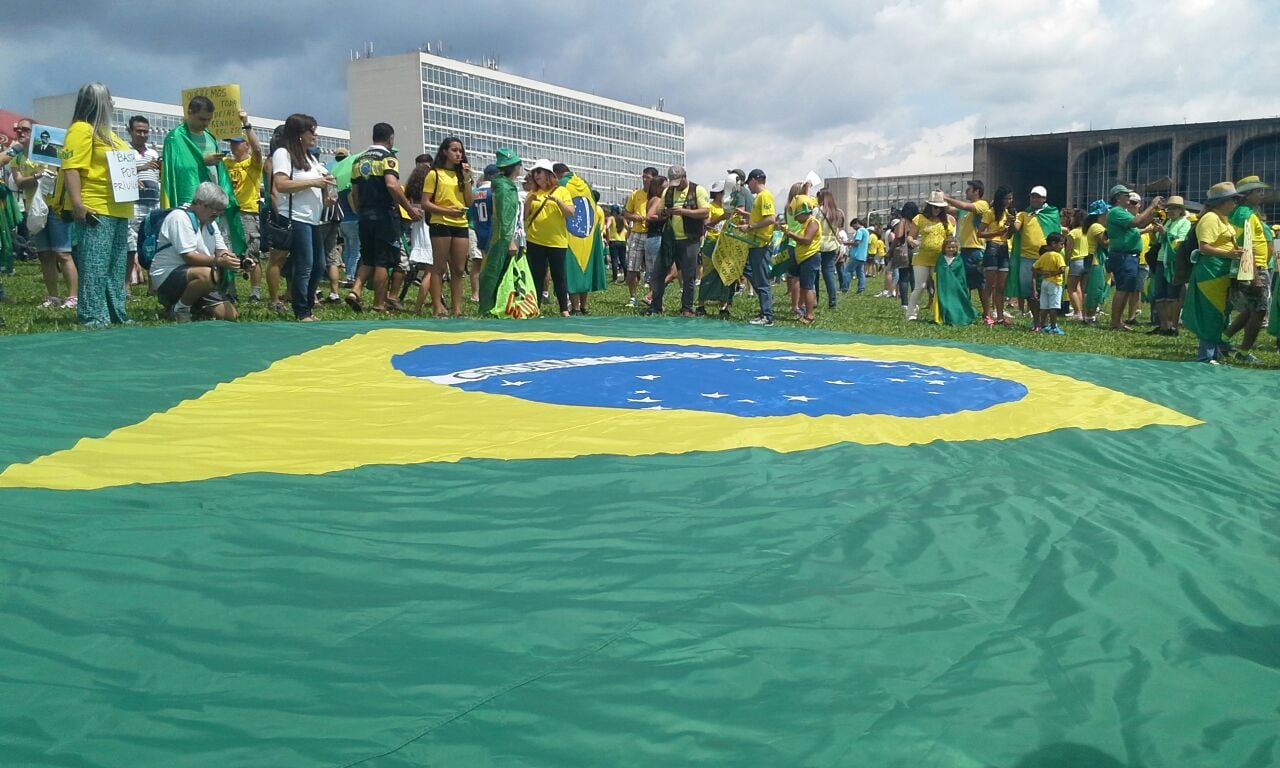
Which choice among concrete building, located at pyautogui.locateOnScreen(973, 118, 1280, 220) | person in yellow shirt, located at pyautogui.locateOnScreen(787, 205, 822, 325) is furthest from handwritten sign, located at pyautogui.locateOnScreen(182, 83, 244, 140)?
concrete building, located at pyautogui.locateOnScreen(973, 118, 1280, 220)

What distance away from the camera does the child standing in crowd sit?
429 inches

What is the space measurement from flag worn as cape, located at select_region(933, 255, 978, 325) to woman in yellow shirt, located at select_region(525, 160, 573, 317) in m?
4.58

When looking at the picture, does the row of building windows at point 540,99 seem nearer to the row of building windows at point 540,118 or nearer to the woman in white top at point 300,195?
the row of building windows at point 540,118

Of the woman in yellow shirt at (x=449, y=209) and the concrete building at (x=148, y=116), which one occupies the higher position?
the concrete building at (x=148, y=116)

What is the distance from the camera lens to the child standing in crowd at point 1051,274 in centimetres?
1089

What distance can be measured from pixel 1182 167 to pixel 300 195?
56.6 metres

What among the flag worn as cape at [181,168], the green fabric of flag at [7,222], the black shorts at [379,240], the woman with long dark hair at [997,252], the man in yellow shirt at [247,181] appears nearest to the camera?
the flag worn as cape at [181,168]

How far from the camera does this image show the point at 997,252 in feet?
38.9

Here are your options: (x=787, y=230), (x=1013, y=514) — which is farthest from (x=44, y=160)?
(x=1013, y=514)

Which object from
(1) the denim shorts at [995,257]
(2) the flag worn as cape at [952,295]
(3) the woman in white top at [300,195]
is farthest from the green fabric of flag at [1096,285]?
(3) the woman in white top at [300,195]

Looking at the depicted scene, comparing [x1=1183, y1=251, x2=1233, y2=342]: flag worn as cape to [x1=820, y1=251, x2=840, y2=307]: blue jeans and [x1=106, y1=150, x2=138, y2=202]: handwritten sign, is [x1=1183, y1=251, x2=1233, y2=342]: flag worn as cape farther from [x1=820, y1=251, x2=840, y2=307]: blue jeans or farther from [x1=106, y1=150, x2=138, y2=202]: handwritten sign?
[x1=106, y1=150, x2=138, y2=202]: handwritten sign

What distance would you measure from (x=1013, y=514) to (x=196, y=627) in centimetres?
241

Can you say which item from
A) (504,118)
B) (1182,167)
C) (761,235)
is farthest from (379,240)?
(504,118)

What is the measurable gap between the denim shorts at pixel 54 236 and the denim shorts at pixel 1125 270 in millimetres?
10724
